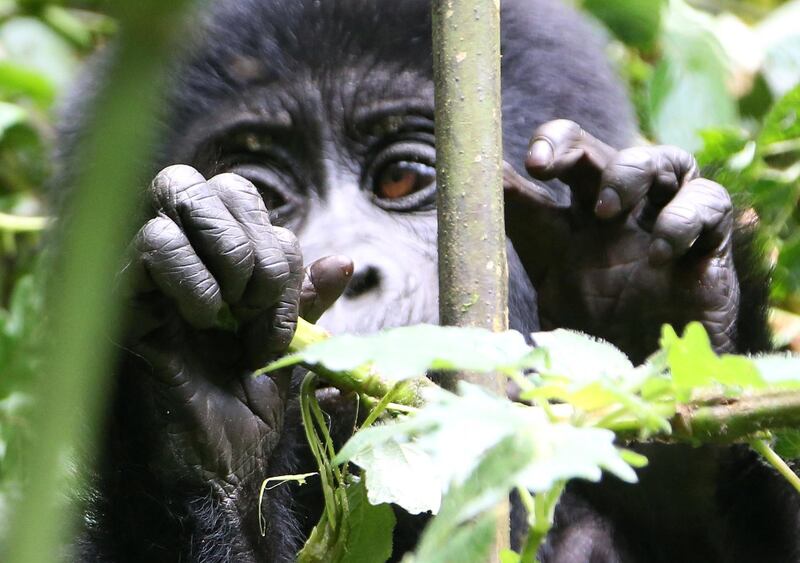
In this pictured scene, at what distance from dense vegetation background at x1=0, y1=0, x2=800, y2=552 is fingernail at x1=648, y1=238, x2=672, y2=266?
4.10 ft

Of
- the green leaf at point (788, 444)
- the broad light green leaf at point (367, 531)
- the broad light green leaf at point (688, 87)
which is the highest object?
the green leaf at point (788, 444)

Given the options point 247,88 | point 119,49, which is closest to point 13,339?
point 247,88

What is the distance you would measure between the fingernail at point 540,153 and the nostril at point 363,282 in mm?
523

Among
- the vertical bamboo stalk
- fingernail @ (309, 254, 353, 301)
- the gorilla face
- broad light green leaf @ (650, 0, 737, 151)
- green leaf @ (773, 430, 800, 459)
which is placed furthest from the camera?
broad light green leaf @ (650, 0, 737, 151)

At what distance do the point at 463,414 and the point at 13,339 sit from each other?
2.85m

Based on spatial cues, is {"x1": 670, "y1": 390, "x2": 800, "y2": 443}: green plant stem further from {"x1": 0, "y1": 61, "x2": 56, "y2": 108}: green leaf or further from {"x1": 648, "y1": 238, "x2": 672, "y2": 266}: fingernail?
{"x1": 0, "y1": 61, "x2": 56, "y2": 108}: green leaf

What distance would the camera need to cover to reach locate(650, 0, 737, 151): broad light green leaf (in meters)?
3.75

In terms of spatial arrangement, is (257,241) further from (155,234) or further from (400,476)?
(400,476)

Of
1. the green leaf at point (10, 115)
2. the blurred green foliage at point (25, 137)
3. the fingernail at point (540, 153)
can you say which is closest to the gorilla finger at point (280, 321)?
the fingernail at point (540, 153)

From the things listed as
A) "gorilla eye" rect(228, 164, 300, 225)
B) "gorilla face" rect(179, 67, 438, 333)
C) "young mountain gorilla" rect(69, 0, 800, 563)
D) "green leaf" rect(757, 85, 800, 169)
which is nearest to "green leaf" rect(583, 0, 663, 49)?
"green leaf" rect(757, 85, 800, 169)

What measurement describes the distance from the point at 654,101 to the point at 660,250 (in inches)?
85.8

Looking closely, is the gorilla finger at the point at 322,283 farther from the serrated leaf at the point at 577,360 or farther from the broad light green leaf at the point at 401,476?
the serrated leaf at the point at 577,360

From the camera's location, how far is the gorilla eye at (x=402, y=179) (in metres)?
2.63

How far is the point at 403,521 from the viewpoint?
222 cm
